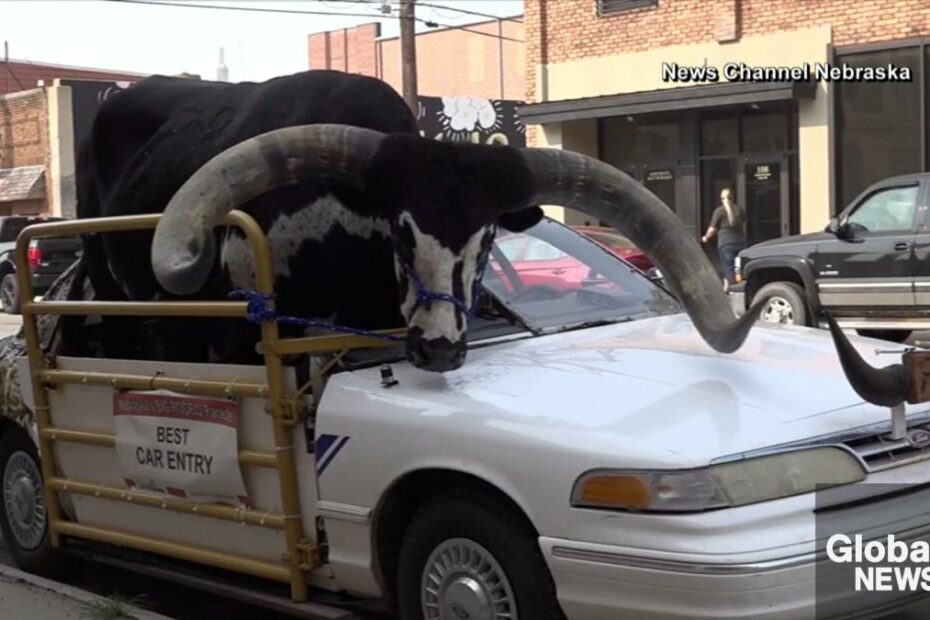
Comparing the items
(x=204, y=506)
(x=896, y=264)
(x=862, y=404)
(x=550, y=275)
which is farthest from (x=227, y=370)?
(x=896, y=264)

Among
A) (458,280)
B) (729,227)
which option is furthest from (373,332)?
(729,227)

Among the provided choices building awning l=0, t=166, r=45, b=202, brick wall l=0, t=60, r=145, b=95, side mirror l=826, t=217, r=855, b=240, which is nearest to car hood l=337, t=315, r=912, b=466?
side mirror l=826, t=217, r=855, b=240

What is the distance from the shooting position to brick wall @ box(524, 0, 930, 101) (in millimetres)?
21469

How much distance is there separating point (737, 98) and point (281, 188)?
17867 mm

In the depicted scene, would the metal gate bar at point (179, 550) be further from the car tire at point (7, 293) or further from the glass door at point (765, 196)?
the car tire at point (7, 293)

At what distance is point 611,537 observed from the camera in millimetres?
4004

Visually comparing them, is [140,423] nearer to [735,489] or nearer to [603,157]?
[735,489]

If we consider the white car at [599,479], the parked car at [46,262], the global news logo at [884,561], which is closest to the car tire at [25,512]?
the white car at [599,479]

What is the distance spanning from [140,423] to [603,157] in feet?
71.0

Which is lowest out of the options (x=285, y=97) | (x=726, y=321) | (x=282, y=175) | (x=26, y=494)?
(x=26, y=494)

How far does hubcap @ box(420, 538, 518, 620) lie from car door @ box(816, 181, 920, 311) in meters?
12.0

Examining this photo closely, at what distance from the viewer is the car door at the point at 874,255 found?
50.3 feet

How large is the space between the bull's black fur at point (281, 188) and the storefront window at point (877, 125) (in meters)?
16.5

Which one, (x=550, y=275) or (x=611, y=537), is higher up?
(x=550, y=275)
